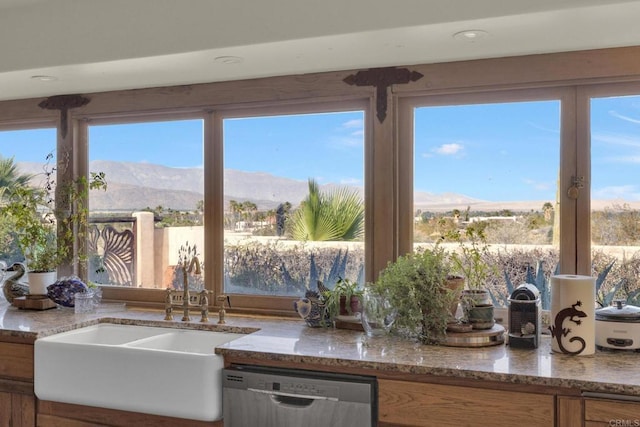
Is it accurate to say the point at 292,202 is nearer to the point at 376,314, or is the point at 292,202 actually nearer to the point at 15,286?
the point at 376,314

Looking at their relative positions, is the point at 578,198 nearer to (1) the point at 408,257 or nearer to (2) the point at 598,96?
(2) the point at 598,96

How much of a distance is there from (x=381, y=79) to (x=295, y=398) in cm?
152

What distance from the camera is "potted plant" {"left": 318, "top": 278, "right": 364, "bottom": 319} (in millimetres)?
2568

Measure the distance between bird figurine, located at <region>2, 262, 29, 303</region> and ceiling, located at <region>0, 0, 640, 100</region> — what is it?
1.08 metres

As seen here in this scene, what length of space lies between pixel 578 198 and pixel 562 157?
195mm

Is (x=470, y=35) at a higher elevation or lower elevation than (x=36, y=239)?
higher

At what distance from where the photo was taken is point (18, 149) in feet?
12.0

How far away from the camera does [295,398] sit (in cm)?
214

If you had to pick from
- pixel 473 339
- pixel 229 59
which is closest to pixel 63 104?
pixel 229 59

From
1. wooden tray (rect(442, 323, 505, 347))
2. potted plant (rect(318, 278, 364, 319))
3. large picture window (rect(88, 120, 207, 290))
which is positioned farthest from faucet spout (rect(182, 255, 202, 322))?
wooden tray (rect(442, 323, 505, 347))

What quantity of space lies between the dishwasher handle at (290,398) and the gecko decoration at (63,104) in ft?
6.91

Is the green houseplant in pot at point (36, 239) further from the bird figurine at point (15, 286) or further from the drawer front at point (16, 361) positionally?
the drawer front at point (16, 361)

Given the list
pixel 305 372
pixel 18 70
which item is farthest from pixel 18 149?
pixel 305 372

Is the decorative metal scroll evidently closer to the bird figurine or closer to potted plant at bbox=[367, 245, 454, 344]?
the bird figurine
